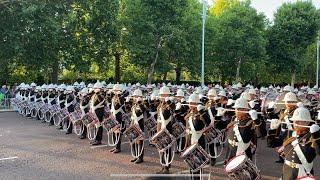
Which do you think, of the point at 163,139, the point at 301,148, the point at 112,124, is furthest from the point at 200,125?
the point at 112,124

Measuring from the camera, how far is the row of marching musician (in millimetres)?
7059

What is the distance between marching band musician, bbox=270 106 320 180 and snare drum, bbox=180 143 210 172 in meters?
1.97

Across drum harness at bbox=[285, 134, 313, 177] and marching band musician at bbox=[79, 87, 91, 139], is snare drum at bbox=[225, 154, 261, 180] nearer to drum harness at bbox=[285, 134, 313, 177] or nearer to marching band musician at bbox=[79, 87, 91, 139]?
drum harness at bbox=[285, 134, 313, 177]

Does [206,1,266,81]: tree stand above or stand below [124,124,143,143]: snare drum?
above

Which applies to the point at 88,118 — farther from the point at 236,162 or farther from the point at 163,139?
the point at 236,162

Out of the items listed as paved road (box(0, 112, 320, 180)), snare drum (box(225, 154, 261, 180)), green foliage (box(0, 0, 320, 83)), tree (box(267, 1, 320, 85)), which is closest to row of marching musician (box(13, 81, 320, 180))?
snare drum (box(225, 154, 261, 180))

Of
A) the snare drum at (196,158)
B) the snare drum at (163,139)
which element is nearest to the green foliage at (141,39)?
the snare drum at (163,139)

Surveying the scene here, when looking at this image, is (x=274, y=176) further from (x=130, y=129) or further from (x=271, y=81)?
(x=271, y=81)

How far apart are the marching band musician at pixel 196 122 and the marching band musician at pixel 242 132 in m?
1.20

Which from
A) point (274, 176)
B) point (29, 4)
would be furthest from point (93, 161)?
point (29, 4)

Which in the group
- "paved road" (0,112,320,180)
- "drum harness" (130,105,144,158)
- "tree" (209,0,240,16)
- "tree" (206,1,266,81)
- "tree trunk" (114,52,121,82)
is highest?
"tree" (209,0,240,16)

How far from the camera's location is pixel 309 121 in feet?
23.0

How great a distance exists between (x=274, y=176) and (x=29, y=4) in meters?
25.5

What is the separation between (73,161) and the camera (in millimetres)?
12383
